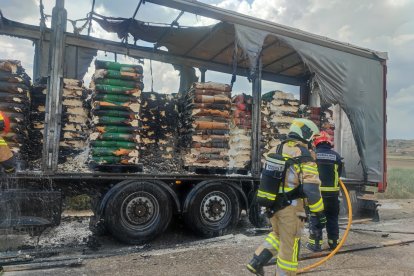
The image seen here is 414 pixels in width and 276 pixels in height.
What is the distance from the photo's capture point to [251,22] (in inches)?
278

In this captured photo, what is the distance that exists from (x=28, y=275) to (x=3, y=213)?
137 centimetres

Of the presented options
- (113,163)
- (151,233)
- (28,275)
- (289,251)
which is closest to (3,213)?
(28,275)

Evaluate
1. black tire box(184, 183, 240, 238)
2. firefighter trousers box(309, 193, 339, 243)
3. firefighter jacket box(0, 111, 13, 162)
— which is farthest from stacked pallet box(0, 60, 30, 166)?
firefighter trousers box(309, 193, 339, 243)

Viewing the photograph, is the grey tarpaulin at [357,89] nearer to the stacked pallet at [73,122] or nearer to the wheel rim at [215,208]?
the wheel rim at [215,208]

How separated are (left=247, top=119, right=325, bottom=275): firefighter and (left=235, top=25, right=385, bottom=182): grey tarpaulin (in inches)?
147

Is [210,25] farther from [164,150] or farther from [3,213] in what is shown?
[3,213]

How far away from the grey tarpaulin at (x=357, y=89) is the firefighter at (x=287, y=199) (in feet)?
12.3

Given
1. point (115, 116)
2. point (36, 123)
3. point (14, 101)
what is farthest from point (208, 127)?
point (14, 101)

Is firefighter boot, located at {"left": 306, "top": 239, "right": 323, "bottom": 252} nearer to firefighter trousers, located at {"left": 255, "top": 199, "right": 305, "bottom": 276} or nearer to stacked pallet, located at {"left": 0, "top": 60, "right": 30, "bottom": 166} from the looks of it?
firefighter trousers, located at {"left": 255, "top": 199, "right": 305, "bottom": 276}

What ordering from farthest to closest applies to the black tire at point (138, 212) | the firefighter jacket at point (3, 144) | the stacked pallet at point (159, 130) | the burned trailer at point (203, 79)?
the stacked pallet at point (159, 130)
the black tire at point (138, 212)
the burned trailer at point (203, 79)
the firefighter jacket at point (3, 144)

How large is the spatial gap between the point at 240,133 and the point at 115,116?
2.60 m

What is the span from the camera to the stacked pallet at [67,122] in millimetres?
6508

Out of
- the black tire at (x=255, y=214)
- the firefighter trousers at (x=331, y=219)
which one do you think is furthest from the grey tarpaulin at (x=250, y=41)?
the firefighter trousers at (x=331, y=219)

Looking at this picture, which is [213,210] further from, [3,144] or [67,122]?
[3,144]
